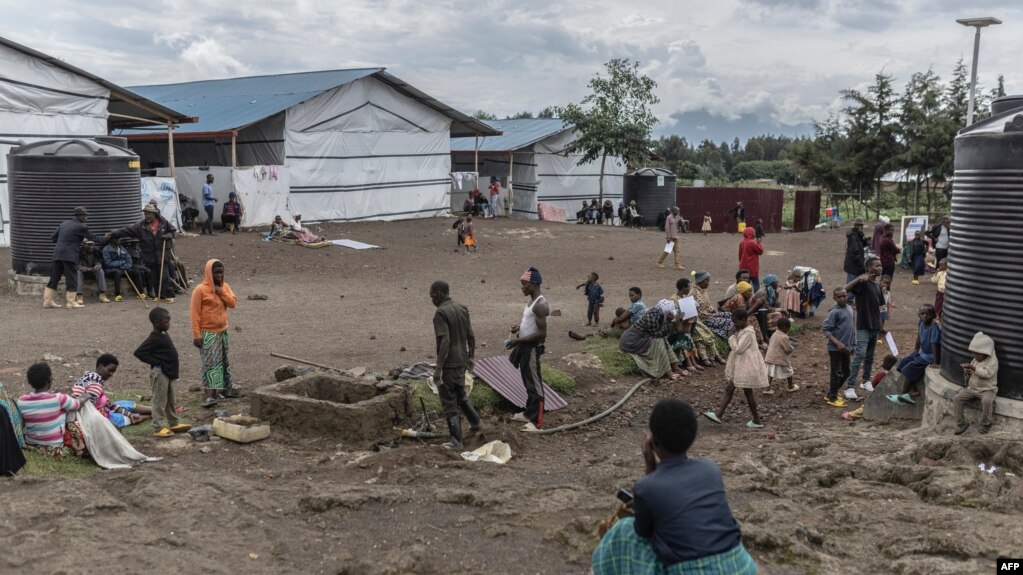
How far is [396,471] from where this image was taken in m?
7.20

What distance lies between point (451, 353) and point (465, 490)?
202cm

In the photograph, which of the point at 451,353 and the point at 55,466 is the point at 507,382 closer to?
the point at 451,353

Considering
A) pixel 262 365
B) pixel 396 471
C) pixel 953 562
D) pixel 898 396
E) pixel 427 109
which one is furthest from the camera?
pixel 427 109

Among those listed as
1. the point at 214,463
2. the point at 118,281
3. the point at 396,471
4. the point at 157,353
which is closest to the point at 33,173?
the point at 118,281

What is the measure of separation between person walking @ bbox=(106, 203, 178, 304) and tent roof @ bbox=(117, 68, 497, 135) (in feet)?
33.6


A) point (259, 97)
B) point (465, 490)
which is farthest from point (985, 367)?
point (259, 97)

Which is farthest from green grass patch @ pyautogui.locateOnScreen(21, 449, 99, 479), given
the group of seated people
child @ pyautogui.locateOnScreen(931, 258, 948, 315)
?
child @ pyautogui.locateOnScreen(931, 258, 948, 315)

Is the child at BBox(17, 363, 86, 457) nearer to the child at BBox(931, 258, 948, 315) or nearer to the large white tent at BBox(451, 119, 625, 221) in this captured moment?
the child at BBox(931, 258, 948, 315)

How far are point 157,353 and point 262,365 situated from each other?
292cm

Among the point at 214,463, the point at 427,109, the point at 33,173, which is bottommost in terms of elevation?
the point at 214,463

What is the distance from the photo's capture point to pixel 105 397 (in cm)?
818

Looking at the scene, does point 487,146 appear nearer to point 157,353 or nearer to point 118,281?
point 118,281

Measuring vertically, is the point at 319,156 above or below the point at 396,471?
above

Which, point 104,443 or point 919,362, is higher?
point 919,362
